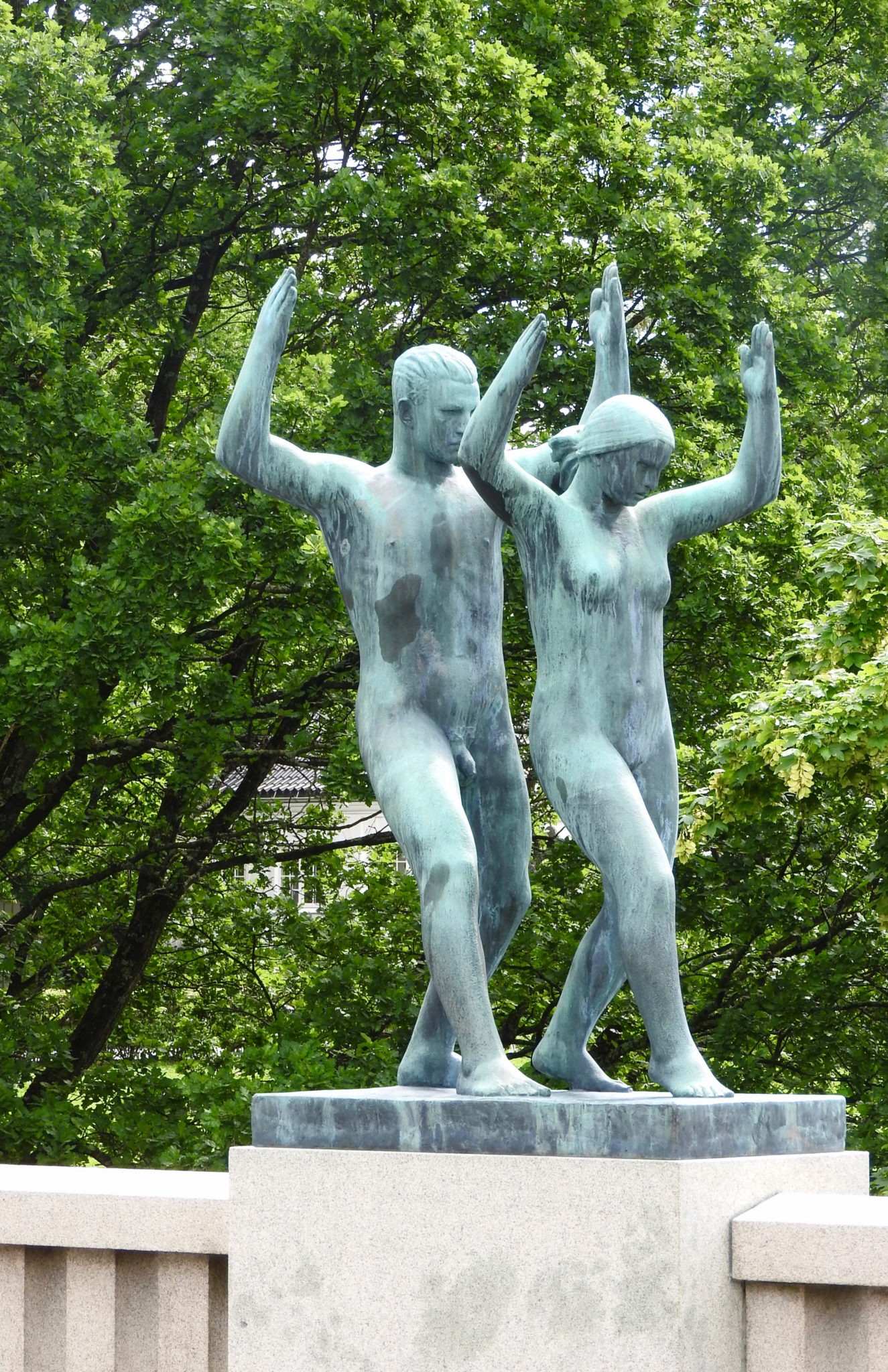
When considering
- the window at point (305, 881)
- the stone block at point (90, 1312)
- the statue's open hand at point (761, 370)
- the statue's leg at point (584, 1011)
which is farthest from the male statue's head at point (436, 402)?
the window at point (305, 881)

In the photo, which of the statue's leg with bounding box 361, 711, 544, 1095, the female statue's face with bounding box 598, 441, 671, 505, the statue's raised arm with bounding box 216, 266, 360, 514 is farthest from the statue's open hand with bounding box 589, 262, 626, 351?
the statue's leg with bounding box 361, 711, 544, 1095

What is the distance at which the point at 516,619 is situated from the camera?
1088 centimetres

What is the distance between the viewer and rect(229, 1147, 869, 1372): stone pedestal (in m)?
3.71

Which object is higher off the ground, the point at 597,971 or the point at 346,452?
the point at 346,452

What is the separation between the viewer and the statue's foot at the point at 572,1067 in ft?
14.8

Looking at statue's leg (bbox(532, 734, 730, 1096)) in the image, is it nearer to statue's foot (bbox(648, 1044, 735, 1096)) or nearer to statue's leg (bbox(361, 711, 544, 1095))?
statue's foot (bbox(648, 1044, 735, 1096))

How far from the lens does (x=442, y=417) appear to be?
4539mm

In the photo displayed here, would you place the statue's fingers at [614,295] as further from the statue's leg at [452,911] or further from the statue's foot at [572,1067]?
the statue's foot at [572,1067]

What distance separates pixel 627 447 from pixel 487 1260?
1.88 meters

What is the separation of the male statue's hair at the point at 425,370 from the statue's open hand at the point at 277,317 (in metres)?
0.30

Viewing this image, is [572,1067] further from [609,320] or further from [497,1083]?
[609,320]

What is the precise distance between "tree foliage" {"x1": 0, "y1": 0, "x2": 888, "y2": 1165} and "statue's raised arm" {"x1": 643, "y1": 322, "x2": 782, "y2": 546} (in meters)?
4.54

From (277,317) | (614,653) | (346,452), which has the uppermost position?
(346,452)

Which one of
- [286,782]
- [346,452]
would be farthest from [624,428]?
[286,782]
